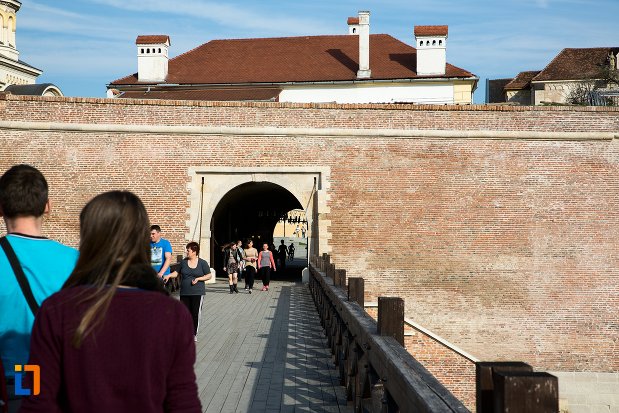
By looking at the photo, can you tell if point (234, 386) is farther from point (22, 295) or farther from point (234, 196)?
point (234, 196)

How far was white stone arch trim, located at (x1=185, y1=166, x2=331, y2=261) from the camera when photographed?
21391 mm

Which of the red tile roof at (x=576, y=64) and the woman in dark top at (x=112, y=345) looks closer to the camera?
the woman in dark top at (x=112, y=345)

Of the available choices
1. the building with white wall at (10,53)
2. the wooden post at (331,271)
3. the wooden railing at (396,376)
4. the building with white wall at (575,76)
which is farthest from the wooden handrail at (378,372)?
the building with white wall at (575,76)

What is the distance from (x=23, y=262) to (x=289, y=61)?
3436 cm

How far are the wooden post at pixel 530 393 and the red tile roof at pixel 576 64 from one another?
48.8 metres

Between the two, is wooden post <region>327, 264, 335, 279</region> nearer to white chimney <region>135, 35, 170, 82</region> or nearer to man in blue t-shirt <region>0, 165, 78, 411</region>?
man in blue t-shirt <region>0, 165, 78, 411</region>

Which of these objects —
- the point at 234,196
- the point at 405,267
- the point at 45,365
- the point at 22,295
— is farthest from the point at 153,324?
the point at 234,196

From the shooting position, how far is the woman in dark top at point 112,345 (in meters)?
2.37

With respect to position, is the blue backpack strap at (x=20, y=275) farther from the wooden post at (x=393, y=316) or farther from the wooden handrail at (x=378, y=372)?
the wooden post at (x=393, y=316)

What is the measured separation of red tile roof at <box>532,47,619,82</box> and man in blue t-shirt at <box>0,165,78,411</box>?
158ft

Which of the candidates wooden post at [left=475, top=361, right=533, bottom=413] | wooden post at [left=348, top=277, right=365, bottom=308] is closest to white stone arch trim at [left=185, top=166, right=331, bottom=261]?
wooden post at [left=348, top=277, right=365, bottom=308]

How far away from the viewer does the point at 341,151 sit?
Answer: 853 inches

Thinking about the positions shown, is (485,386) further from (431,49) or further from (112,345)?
(431,49)

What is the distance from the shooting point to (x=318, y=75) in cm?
3528
